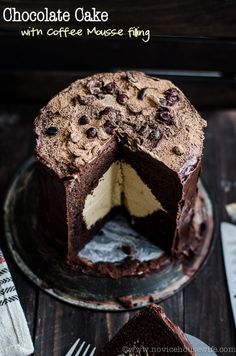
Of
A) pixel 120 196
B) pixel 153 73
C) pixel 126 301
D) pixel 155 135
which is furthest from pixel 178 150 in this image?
pixel 153 73

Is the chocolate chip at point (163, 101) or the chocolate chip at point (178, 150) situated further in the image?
the chocolate chip at point (163, 101)

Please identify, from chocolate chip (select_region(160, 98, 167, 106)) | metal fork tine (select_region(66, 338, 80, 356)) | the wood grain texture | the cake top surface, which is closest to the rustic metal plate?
metal fork tine (select_region(66, 338, 80, 356))

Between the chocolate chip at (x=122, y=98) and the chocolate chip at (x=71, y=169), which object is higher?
the chocolate chip at (x=122, y=98)

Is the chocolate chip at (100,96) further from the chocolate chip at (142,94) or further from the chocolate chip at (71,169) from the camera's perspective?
the chocolate chip at (71,169)

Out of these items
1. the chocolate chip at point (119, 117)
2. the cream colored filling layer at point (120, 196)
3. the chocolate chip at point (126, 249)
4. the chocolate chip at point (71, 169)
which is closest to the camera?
the chocolate chip at point (71, 169)

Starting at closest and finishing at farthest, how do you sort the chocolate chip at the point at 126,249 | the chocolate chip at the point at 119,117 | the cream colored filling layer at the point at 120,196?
1. the chocolate chip at the point at 119,117
2. the cream colored filling layer at the point at 120,196
3. the chocolate chip at the point at 126,249

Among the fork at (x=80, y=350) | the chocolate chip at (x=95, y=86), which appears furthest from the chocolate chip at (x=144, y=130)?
the fork at (x=80, y=350)

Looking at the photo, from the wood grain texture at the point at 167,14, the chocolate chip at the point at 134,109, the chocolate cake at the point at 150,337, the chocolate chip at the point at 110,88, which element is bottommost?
the chocolate cake at the point at 150,337

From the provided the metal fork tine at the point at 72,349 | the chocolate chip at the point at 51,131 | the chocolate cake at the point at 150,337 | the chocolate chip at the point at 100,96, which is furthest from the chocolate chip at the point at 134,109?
the metal fork tine at the point at 72,349
